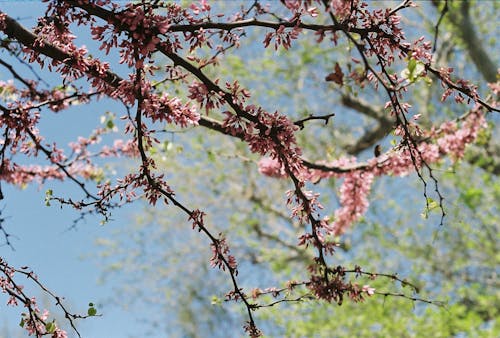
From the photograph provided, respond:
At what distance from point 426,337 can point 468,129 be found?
550cm

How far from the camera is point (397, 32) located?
1.93 metres

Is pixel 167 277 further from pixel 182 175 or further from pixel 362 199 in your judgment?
pixel 362 199

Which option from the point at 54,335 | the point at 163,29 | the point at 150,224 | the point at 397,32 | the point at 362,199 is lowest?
the point at 54,335

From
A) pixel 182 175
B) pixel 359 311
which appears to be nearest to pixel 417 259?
pixel 359 311

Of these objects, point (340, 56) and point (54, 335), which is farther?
point (340, 56)

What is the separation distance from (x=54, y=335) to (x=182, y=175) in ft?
33.3

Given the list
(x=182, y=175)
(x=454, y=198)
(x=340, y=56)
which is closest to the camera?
(x=454, y=198)

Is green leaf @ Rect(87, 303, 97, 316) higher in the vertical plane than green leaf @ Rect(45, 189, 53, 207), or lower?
lower

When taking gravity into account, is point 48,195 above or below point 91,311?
above

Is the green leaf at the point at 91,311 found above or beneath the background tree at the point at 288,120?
beneath

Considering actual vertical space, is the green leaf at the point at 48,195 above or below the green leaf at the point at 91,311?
above

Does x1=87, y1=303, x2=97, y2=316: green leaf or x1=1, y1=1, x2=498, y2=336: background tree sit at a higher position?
x1=1, y1=1, x2=498, y2=336: background tree

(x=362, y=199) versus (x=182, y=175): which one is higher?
(x=182, y=175)

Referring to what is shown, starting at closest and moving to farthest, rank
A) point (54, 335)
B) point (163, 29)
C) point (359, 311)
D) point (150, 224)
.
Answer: point (163, 29), point (54, 335), point (359, 311), point (150, 224)
